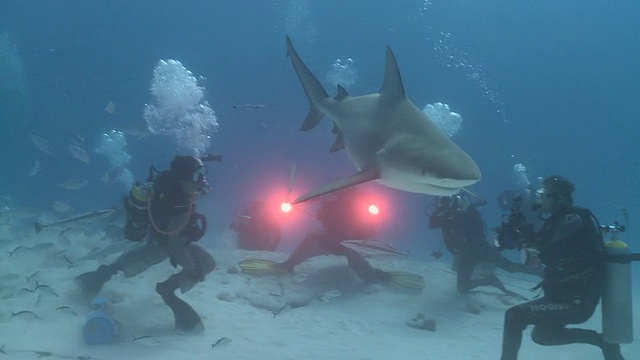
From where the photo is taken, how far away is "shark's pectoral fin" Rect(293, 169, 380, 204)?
4.09 metres

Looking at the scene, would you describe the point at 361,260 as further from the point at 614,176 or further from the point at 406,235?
the point at 614,176

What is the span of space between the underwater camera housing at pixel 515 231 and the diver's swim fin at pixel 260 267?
5.08 m

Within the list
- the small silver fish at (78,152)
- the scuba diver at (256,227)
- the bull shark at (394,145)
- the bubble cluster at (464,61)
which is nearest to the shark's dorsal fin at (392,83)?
the bull shark at (394,145)

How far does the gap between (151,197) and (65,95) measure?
2580 inches

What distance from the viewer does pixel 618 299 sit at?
17.7 feet

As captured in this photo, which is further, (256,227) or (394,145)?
(256,227)

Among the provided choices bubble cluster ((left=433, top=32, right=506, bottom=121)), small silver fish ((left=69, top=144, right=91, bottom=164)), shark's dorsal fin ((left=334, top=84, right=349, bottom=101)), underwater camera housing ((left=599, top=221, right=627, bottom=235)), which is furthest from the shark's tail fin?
bubble cluster ((left=433, top=32, right=506, bottom=121))

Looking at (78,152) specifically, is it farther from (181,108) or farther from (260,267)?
(181,108)

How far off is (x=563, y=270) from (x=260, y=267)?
6.06 meters

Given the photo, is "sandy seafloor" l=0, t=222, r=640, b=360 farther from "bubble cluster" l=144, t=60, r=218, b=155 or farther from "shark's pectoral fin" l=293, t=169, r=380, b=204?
"bubble cluster" l=144, t=60, r=218, b=155

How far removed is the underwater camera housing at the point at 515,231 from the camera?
552 centimetres

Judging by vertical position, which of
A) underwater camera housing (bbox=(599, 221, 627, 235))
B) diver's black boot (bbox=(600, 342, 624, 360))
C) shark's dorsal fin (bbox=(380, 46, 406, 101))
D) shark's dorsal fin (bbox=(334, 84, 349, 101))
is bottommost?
diver's black boot (bbox=(600, 342, 624, 360))

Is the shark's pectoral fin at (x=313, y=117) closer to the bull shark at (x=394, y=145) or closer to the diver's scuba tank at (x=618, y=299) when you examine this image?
the bull shark at (x=394, y=145)

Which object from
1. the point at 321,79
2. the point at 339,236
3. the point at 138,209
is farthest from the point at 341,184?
the point at 321,79
